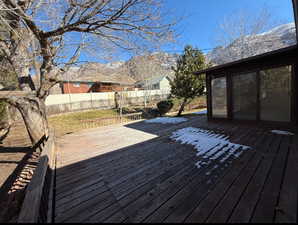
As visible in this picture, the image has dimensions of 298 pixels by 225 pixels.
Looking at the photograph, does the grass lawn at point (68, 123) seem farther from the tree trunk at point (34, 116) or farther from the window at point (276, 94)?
the window at point (276, 94)

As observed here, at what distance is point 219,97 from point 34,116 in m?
6.72

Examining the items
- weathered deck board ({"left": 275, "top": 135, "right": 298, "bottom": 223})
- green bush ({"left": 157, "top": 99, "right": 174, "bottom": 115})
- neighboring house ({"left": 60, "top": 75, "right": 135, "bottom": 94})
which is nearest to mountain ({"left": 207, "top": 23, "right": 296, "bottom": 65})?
green bush ({"left": 157, "top": 99, "right": 174, "bottom": 115})

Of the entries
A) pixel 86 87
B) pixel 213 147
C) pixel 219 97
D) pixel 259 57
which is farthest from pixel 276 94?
pixel 86 87

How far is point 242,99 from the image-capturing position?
4855 mm

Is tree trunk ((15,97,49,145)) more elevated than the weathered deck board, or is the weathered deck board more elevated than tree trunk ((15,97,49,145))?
tree trunk ((15,97,49,145))

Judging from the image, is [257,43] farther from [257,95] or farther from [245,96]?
[257,95]

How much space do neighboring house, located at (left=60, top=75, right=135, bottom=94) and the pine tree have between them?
41.8 feet

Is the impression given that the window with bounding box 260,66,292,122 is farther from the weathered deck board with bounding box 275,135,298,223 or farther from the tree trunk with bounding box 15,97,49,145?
the tree trunk with bounding box 15,97,49,145

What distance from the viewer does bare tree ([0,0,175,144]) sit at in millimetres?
3328

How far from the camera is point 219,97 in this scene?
5.48 meters

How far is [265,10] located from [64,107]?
772 inches

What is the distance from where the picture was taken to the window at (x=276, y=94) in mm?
3987

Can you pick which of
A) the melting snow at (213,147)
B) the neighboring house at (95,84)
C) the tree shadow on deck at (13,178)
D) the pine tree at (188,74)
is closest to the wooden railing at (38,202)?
the tree shadow on deck at (13,178)

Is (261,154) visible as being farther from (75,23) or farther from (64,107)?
(64,107)
